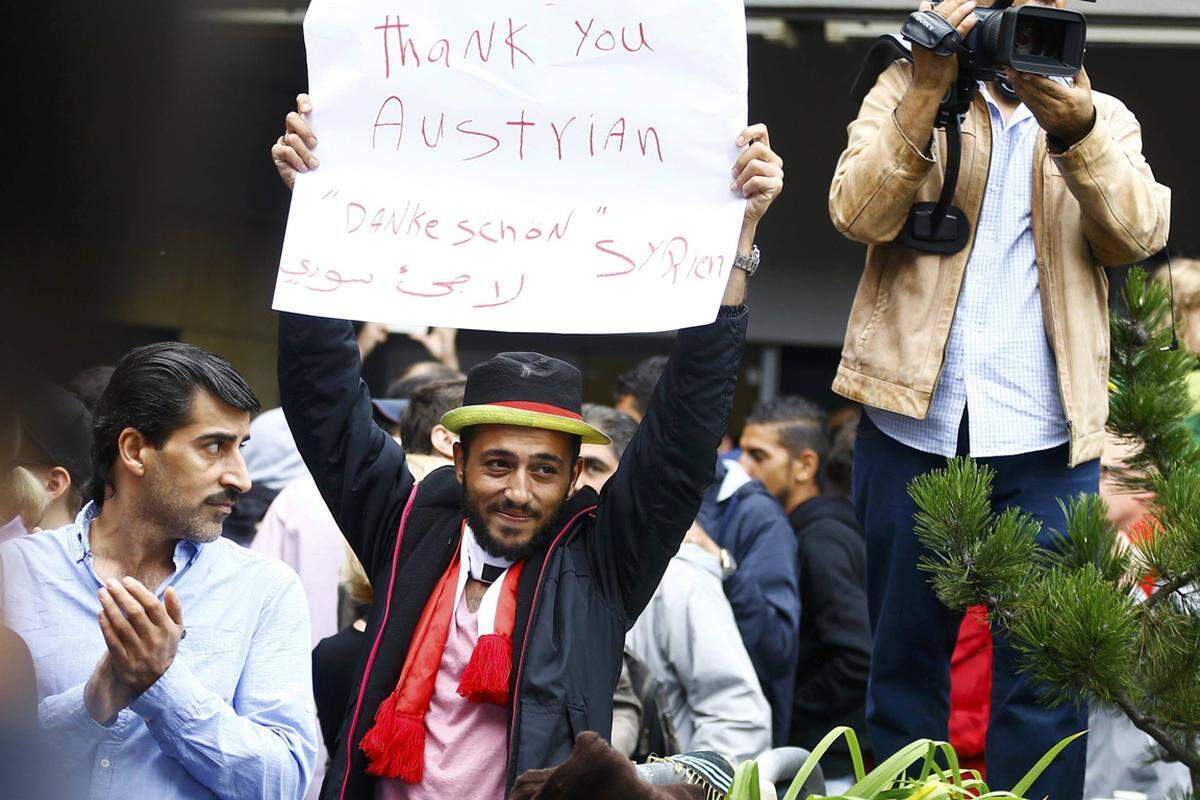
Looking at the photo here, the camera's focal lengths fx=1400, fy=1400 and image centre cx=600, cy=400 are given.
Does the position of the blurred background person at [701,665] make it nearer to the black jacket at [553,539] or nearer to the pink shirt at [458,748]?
the black jacket at [553,539]

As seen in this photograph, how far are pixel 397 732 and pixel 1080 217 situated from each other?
64.2 inches

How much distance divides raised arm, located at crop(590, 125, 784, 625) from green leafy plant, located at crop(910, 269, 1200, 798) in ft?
1.36

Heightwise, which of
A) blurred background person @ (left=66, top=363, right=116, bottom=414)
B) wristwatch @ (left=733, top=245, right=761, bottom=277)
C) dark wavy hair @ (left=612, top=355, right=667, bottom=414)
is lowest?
dark wavy hair @ (left=612, top=355, right=667, bottom=414)

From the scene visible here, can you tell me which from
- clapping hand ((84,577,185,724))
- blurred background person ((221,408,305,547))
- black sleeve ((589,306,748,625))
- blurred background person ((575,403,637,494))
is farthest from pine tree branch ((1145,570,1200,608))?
blurred background person ((221,408,305,547))

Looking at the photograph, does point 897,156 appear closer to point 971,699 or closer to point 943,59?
point 943,59

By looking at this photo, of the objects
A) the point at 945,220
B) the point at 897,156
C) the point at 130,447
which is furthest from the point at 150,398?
the point at 945,220

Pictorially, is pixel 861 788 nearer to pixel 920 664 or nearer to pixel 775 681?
pixel 920 664

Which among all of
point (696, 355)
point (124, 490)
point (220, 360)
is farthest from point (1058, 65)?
point (124, 490)

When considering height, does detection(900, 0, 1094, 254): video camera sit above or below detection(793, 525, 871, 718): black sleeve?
above

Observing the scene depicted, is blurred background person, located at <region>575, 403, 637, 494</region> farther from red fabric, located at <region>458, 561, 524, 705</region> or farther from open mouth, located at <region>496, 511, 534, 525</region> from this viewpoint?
red fabric, located at <region>458, 561, 524, 705</region>

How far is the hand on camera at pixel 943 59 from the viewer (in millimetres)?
2574

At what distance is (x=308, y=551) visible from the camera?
4062mm

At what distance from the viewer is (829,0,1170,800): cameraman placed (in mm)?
2699

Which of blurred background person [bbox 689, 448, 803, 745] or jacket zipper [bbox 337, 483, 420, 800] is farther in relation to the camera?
blurred background person [bbox 689, 448, 803, 745]
